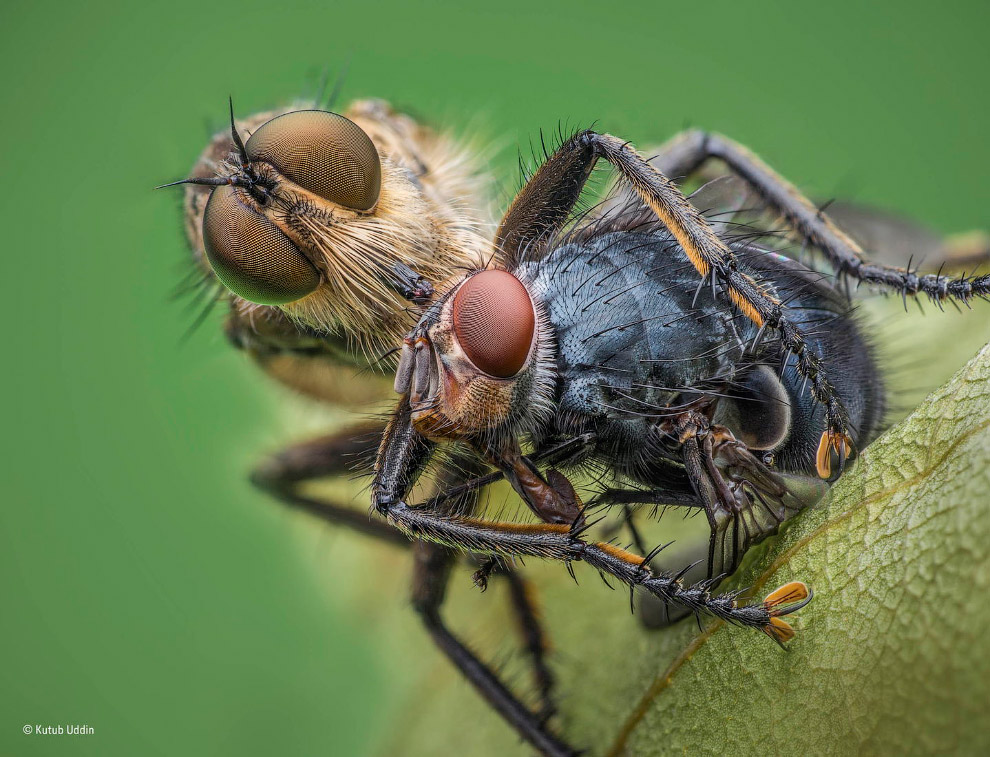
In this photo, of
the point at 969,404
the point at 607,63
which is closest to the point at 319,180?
the point at 969,404

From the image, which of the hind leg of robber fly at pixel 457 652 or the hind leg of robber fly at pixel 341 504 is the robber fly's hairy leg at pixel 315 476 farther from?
the hind leg of robber fly at pixel 457 652

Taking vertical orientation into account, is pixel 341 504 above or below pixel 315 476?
below

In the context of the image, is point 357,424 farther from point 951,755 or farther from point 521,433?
point 951,755

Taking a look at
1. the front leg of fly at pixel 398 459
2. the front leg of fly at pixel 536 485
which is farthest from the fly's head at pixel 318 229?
the front leg of fly at pixel 536 485

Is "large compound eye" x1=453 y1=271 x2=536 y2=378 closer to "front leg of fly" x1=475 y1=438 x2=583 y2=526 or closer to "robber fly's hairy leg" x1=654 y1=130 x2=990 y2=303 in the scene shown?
"front leg of fly" x1=475 y1=438 x2=583 y2=526

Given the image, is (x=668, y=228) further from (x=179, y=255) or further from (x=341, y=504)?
(x=179, y=255)

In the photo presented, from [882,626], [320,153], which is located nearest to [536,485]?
[882,626]
